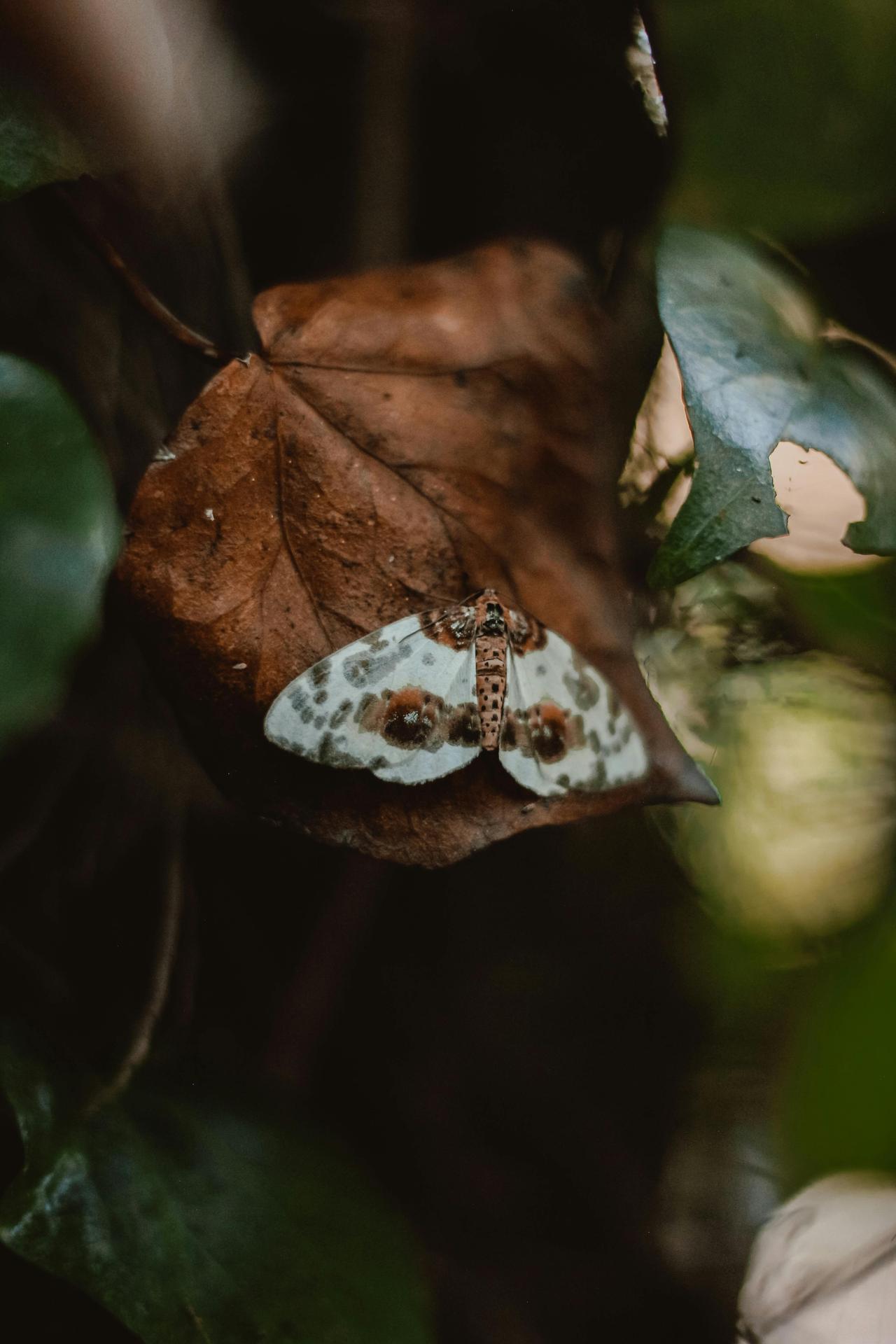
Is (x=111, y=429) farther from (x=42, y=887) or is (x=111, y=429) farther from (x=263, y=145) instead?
(x=42, y=887)

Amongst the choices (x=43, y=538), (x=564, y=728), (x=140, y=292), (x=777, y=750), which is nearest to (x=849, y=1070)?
(x=777, y=750)

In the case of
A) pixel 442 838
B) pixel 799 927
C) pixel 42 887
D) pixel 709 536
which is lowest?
pixel 799 927

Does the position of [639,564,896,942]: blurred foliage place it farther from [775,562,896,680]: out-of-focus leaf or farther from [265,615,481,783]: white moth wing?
[265,615,481,783]: white moth wing

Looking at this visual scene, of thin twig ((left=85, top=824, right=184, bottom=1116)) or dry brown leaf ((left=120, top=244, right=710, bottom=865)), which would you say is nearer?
dry brown leaf ((left=120, top=244, right=710, bottom=865))

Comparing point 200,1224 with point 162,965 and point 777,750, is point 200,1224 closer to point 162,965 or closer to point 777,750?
point 162,965

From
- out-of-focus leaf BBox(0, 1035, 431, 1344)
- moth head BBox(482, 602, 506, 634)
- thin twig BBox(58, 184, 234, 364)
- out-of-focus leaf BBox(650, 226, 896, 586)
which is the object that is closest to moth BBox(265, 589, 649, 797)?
moth head BBox(482, 602, 506, 634)

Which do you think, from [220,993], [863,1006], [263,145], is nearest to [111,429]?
[263,145]

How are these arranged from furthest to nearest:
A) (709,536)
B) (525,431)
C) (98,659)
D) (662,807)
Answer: (662,807) → (98,659) → (525,431) → (709,536)
